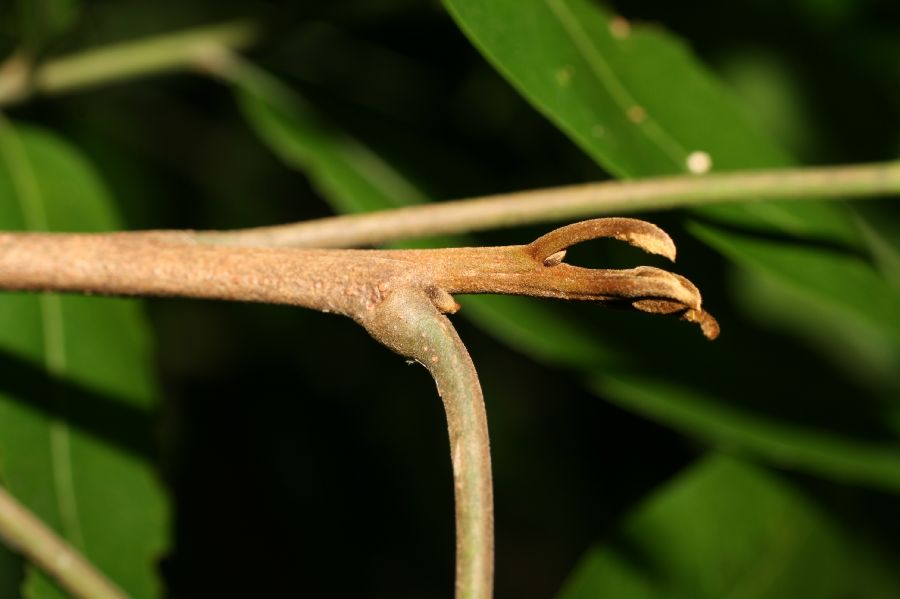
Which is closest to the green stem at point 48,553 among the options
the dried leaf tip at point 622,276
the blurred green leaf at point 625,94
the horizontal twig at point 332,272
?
the horizontal twig at point 332,272

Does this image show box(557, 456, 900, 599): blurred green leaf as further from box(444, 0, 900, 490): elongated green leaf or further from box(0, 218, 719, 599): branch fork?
box(0, 218, 719, 599): branch fork

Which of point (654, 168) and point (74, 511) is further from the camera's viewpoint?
point (74, 511)

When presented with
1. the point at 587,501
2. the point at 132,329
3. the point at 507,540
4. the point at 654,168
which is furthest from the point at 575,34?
the point at 507,540

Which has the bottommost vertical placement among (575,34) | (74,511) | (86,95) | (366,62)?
(74,511)

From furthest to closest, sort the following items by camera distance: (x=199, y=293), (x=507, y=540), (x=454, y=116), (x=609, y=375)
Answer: (x=507, y=540)
(x=454, y=116)
(x=609, y=375)
(x=199, y=293)

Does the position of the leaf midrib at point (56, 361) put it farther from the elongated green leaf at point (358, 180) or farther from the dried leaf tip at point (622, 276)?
the dried leaf tip at point (622, 276)

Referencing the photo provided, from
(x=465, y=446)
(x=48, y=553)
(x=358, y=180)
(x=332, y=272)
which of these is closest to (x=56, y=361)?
(x=48, y=553)

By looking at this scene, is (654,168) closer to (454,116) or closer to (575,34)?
(575,34)
